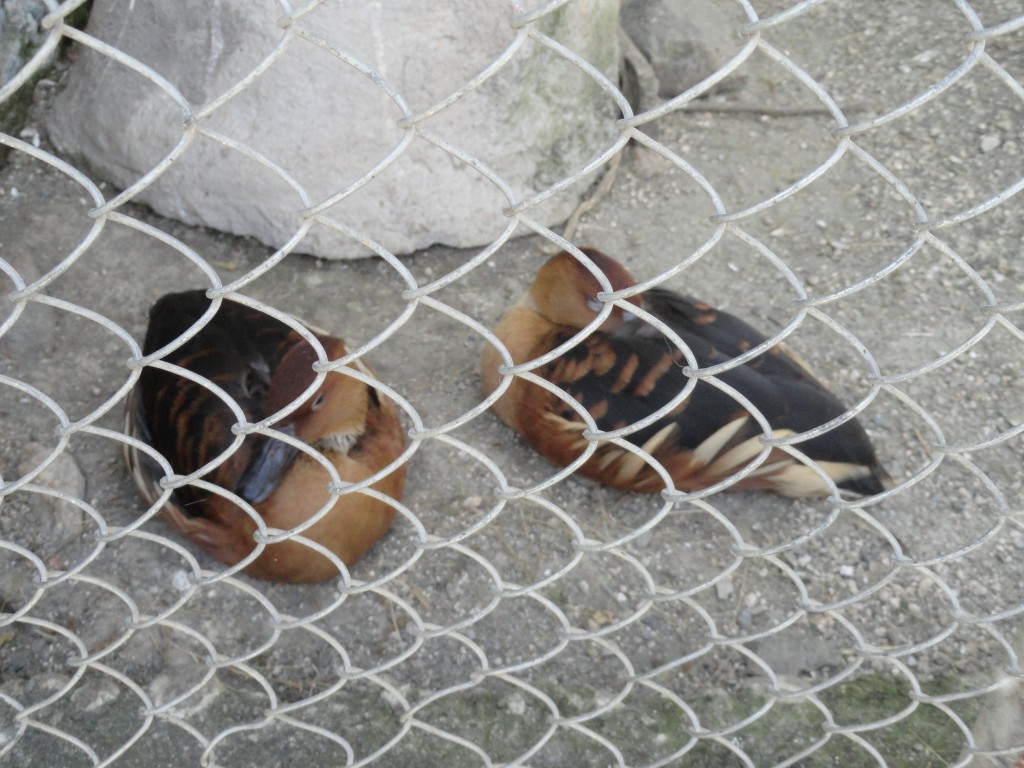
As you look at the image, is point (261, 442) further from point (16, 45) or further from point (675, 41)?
point (675, 41)

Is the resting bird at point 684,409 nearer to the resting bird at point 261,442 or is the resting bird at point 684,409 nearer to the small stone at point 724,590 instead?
the small stone at point 724,590

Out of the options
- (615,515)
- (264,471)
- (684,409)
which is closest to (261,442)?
(264,471)

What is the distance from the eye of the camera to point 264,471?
3168mm

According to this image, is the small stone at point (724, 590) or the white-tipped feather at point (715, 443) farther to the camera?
the white-tipped feather at point (715, 443)

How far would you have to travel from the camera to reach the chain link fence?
224 centimetres

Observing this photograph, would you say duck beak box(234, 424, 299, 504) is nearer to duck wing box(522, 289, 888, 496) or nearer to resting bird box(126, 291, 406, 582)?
resting bird box(126, 291, 406, 582)

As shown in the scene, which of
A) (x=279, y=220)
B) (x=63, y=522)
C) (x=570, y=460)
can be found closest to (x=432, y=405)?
(x=570, y=460)

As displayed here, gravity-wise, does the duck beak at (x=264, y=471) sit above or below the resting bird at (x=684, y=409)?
below

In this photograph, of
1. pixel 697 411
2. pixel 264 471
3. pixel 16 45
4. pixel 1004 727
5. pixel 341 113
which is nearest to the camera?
pixel 1004 727

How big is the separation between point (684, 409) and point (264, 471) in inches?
52.2

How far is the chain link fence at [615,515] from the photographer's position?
2236mm

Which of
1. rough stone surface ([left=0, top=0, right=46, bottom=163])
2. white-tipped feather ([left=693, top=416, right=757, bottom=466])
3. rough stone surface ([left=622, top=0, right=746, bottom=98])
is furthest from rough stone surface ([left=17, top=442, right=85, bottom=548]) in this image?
rough stone surface ([left=622, top=0, right=746, bottom=98])

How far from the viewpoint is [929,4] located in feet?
17.7

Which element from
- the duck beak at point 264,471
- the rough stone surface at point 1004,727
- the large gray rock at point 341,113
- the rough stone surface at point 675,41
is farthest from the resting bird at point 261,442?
the rough stone surface at point 675,41
